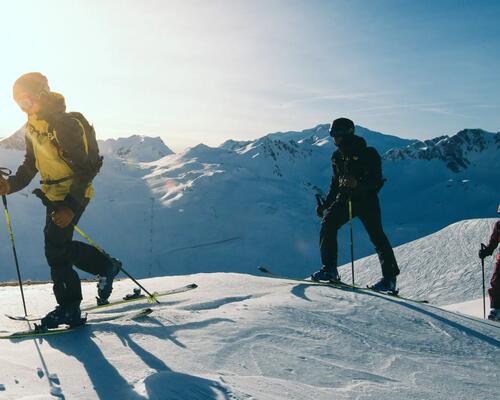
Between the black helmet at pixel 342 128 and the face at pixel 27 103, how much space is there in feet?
13.3

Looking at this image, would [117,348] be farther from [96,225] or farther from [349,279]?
[96,225]

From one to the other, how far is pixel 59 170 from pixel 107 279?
1.56 meters

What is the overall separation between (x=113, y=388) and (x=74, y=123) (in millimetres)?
2888

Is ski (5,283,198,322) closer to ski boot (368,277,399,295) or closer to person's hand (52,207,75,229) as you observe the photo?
person's hand (52,207,75,229)

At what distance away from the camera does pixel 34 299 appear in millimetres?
6738

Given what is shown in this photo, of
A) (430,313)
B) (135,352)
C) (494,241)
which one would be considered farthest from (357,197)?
(135,352)

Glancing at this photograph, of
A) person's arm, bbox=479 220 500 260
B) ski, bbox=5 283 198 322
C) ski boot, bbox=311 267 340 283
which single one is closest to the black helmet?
ski boot, bbox=311 267 340 283

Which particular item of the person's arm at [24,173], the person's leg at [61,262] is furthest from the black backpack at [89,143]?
the person's arm at [24,173]

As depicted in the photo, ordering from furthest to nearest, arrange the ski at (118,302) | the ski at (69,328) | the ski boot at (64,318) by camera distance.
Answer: the ski at (118,302)
the ski boot at (64,318)
the ski at (69,328)

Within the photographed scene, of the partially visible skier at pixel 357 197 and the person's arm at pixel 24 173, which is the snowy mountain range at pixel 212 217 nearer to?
the partially visible skier at pixel 357 197

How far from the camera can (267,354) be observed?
3.66 m

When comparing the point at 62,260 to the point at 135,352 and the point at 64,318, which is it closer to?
the point at 64,318

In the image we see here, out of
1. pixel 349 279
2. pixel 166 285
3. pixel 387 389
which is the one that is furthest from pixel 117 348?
pixel 349 279

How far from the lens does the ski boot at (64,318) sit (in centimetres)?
472
